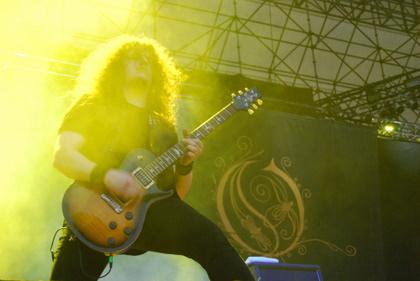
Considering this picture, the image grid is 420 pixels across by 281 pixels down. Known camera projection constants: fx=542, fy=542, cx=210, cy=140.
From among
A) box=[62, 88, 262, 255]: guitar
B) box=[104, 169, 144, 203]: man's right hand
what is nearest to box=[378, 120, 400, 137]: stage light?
box=[62, 88, 262, 255]: guitar

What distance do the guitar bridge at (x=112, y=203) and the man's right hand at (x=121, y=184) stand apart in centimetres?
3

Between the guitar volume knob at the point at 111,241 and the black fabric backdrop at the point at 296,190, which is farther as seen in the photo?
the black fabric backdrop at the point at 296,190

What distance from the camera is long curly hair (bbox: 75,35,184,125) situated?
2.44 m

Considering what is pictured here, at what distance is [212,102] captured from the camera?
225 inches

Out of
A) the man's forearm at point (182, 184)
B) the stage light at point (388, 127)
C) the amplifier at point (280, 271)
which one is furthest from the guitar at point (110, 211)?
the stage light at point (388, 127)

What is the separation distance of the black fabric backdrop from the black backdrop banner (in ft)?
0.03

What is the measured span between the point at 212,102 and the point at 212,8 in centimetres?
459

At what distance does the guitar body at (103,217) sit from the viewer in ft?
6.66

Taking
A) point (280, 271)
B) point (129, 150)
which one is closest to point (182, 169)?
point (129, 150)

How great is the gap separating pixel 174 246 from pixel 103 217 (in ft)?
0.96

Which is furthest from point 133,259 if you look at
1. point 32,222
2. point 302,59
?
point 302,59

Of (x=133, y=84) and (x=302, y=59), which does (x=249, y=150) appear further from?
(x=302, y=59)

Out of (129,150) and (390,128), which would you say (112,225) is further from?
(390,128)

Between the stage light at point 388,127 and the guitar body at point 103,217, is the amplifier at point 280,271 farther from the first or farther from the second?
the stage light at point 388,127
